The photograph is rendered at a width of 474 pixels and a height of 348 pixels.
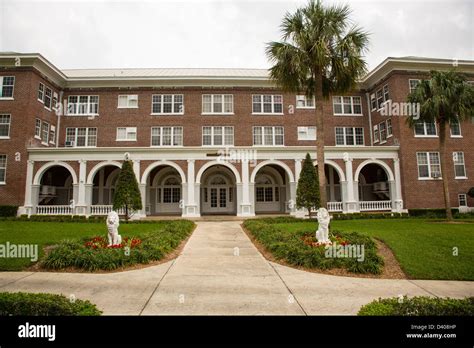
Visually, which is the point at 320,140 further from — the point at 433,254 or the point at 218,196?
the point at 218,196

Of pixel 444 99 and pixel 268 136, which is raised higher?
pixel 268 136

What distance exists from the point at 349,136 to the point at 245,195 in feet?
43.5

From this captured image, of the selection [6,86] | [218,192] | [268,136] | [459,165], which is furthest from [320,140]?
[6,86]

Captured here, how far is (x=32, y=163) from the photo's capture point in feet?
79.9

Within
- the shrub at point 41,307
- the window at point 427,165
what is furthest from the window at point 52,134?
the window at point 427,165

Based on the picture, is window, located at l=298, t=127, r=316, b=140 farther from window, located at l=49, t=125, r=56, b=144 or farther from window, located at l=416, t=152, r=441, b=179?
window, located at l=49, t=125, r=56, b=144

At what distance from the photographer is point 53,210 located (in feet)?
79.5

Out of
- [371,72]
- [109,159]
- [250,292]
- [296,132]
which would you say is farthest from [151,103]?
[250,292]

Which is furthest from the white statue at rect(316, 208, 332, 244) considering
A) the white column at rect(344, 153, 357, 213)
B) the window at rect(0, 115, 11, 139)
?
the window at rect(0, 115, 11, 139)

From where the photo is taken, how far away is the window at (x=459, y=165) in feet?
86.4

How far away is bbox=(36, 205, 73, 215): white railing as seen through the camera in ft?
78.4

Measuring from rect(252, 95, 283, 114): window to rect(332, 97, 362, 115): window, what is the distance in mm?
5745

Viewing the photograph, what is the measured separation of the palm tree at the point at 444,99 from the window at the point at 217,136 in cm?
1528

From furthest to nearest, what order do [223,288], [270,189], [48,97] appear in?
[270,189] < [48,97] < [223,288]
